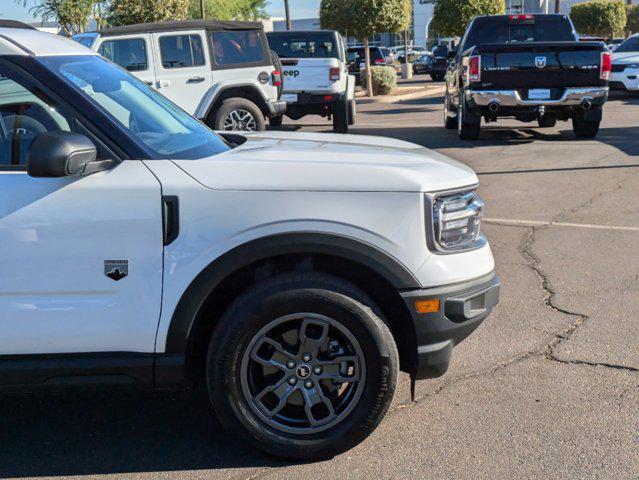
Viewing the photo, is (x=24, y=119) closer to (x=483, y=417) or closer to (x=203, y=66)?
(x=483, y=417)

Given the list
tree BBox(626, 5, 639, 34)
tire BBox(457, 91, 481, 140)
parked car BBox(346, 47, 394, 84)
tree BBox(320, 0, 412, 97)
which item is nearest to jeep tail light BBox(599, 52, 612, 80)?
tire BBox(457, 91, 481, 140)

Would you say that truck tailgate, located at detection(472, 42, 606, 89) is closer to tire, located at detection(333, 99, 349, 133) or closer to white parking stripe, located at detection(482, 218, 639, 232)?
tire, located at detection(333, 99, 349, 133)

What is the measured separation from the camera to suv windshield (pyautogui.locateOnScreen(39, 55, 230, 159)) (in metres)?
3.78

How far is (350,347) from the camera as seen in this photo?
3.71m

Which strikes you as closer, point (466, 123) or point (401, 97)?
point (466, 123)

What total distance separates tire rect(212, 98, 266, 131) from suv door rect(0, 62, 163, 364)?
9.91m

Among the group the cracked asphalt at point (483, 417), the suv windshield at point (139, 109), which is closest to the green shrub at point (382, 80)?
the cracked asphalt at point (483, 417)

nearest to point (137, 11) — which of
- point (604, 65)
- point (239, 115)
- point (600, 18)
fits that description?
point (239, 115)

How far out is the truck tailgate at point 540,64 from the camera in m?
13.6

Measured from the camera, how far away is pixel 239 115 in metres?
13.5

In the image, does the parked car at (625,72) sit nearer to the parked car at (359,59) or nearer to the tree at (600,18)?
the parked car at (359,59)

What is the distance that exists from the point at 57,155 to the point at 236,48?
10.7m

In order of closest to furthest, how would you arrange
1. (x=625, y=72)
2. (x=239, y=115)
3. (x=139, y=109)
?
(x=139, y=109)
(x=239, y=115)
(x=625, y=72)

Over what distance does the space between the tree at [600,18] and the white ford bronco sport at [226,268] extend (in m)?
57.5
